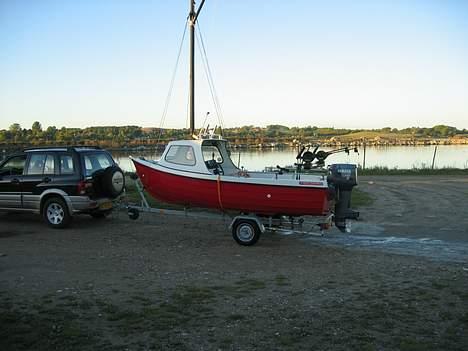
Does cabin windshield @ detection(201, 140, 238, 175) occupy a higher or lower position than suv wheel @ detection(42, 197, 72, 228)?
higher

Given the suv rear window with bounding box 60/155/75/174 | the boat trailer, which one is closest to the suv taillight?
the suv rear window with bounding box 60/155/75/174

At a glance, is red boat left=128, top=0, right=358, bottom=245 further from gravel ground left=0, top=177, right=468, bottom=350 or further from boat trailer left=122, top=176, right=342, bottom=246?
gravel ground left=0, top=177, right=468, bottom=350

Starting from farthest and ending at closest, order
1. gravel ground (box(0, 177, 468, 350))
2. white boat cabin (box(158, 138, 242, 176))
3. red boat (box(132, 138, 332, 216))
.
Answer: white boat cabin (box(158, 138, 242, 176)) < red boat (box(132, 138, 332, 216)) < gravel ground (box(0, 177, 468, 350))

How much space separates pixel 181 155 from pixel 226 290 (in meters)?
4.35

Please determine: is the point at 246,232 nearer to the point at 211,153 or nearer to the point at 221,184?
the point at 221,184

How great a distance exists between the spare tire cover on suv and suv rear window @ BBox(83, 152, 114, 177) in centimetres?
19

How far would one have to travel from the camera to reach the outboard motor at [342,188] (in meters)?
9.20

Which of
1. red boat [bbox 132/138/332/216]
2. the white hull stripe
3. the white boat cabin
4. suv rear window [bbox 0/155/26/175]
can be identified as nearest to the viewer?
the white hull stripe

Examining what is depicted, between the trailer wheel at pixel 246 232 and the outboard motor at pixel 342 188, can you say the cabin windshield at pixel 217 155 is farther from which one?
the outboard motor at pixel 342 188

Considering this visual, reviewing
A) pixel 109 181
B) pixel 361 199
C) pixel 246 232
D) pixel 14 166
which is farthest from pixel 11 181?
pixel 361 199

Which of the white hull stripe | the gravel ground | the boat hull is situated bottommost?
the gravel ground

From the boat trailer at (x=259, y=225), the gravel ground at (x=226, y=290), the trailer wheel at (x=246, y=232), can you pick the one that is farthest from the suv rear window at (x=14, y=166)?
the trailer wheel at (x=246, y=232)

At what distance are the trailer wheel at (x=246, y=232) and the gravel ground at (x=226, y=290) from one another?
0.14 metres

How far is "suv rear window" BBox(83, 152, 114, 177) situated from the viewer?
11070mm
